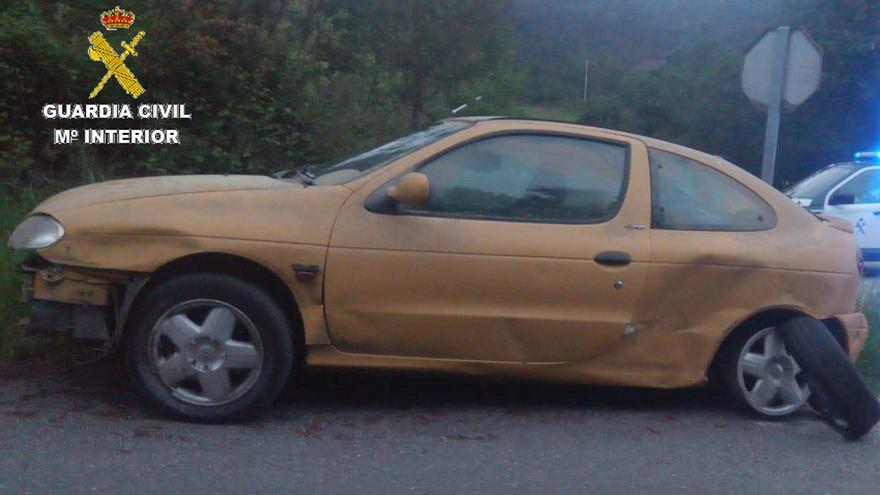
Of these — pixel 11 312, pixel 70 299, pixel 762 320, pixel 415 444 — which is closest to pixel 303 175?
pixel 70 299

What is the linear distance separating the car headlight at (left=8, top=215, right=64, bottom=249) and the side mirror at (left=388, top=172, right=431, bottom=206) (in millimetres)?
1642

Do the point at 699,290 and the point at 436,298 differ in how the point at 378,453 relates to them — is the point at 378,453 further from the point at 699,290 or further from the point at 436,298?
the point at 699,290

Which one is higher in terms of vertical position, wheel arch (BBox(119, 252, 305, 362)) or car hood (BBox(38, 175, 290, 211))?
car hood (BBox(38, 175, 290, 211))

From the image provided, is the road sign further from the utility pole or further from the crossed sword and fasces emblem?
the crossed sword and fasces emblem

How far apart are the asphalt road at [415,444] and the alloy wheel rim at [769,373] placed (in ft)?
0.42

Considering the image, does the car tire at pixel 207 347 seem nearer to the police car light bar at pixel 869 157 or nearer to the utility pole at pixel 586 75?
the utility pole at pixel 586 75

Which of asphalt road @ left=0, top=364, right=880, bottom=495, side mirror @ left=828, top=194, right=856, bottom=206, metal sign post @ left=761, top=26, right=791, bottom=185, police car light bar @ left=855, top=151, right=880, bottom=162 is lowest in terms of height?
asphalt road @ left=0, top=364, right=880, bottom=495

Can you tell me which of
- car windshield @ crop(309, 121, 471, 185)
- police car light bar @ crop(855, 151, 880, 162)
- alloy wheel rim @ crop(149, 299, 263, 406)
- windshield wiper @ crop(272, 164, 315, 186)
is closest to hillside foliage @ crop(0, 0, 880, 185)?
police car light bar @ crop(855, 151, 880, 162)

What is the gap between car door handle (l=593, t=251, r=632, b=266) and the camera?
5527mm

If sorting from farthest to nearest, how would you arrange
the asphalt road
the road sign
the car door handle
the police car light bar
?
the police car light bar
the road sign
the car door handle
the asphalt road

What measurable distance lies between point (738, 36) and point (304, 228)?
18.8 metres

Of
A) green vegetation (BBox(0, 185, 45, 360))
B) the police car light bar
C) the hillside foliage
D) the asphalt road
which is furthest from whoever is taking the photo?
the police car light bar

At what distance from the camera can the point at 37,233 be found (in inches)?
205

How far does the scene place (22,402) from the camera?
5512mm
